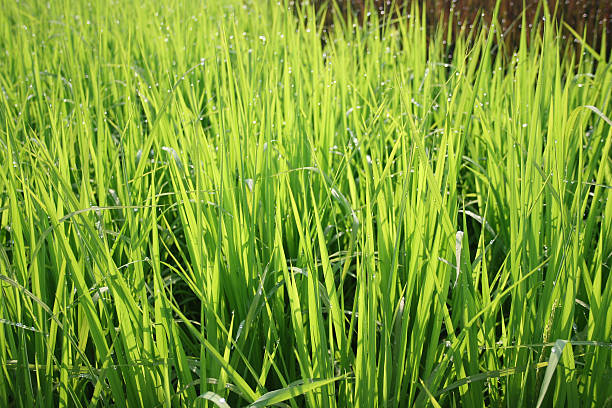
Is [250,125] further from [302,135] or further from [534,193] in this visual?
[534,193]

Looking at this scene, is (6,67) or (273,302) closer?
(273,302)

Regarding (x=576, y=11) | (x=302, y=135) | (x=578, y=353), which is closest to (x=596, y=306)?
(x=578, y=353)

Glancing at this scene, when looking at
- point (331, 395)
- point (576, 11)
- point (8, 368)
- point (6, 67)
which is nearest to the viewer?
point (331, 395)

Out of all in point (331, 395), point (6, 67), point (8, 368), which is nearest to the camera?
point (331, 395)

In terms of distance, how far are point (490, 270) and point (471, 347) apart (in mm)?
398

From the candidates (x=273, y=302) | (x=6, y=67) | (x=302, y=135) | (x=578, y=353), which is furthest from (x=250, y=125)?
(x=6, y=67)

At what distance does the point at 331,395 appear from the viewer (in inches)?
29.1

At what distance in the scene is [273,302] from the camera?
37.3 inches

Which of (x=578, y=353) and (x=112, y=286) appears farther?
(x=578, y=353)

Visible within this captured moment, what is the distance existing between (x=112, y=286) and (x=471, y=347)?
52cm

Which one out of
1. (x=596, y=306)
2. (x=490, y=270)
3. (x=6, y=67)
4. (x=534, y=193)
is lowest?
(x=490, y=270)

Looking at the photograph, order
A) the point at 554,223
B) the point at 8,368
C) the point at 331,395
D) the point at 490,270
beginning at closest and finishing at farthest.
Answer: the point at 331,395 < the point at 8,368 < the point at 554,223 < the point at 490,270

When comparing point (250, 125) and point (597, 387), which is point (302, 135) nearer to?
point (250, 125)

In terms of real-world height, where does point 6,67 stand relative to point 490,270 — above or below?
above
